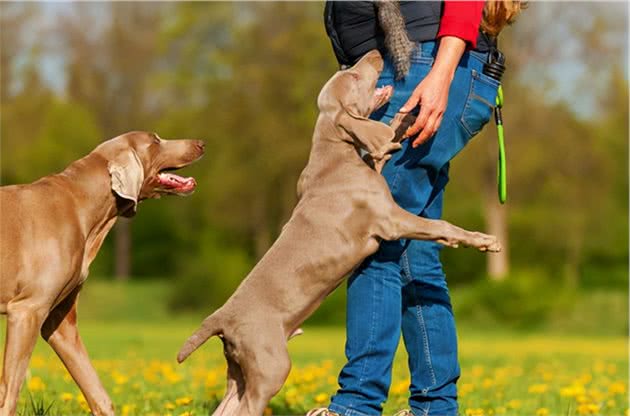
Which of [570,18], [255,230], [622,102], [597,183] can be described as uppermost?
[570,18]

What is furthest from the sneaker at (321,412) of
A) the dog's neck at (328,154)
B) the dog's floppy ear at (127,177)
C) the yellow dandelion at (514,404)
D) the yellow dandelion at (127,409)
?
the yellow dandelion at (514,404)

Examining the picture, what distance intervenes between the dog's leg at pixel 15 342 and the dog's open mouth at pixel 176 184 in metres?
1.07

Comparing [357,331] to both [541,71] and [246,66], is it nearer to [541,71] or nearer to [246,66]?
[541,71]

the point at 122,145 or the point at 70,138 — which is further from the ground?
the point at 122,145

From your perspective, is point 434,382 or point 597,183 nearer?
point 434,382

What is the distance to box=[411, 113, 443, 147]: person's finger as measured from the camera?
4.19 metres

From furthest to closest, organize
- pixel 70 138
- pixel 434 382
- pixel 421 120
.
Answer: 1. pixel 70 138
2. pixel 434 382
3. pixel 421 120

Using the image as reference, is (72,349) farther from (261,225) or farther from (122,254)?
(122,254)

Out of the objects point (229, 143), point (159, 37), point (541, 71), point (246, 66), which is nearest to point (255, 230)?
point (229, 143)

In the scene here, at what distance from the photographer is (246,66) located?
1223 inches

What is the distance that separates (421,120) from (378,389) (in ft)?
4.00

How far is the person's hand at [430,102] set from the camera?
4.17m

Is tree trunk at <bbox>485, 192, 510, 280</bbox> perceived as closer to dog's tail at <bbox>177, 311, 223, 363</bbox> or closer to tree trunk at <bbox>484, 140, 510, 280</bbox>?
tree trunk at <bbox>484, 140, 510, 280</bbox>

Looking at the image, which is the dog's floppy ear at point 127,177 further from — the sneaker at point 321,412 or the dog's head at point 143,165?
the sneaker at point 321,412
